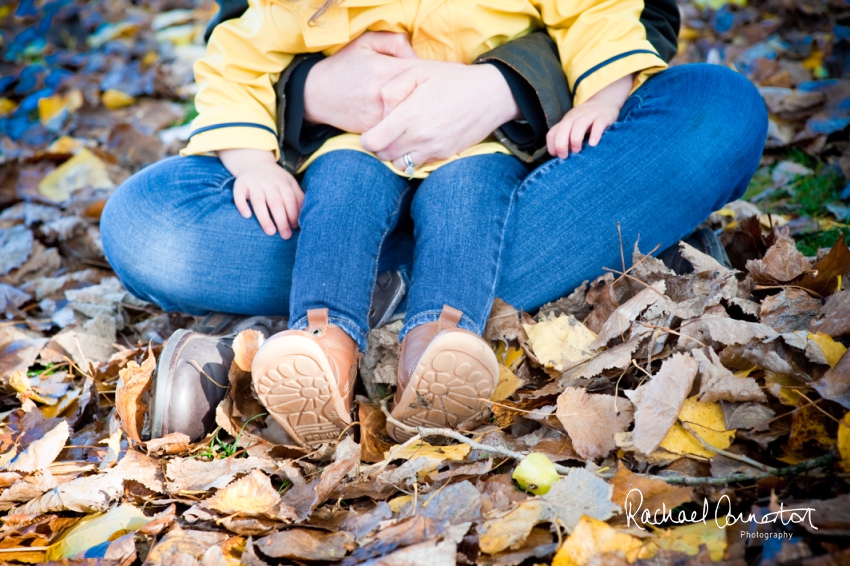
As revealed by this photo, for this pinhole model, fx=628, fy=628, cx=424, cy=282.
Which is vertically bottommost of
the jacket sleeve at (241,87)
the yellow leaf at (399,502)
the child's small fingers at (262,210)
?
the yellow leaf at (399,502)

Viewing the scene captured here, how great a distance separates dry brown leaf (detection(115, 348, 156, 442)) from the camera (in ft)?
4.28

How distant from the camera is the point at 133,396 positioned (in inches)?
52.1

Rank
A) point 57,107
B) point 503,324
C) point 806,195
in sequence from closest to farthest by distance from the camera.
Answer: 1. point 503,324
2. point 806,195
3. point 57,107

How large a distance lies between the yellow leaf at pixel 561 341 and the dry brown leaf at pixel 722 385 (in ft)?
0.81

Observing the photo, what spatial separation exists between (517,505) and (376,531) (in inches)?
8.8

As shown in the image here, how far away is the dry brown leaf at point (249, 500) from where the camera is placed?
3.46 ft

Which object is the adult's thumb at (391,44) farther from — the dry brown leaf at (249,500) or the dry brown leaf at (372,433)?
the dry brown leaf at (249,500)

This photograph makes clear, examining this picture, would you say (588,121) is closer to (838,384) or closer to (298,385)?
(838,384)

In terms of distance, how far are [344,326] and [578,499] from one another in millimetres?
556

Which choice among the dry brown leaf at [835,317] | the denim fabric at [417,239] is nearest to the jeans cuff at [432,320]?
the denim fabric at [417,239]

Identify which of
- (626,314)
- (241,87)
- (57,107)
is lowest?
Answer: (57,107)

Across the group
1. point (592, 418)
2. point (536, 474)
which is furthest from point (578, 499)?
point (592, 418)

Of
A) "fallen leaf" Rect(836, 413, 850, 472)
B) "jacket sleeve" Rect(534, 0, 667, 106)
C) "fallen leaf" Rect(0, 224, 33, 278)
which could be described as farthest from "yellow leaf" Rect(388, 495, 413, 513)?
"fallen leaf" Rect(0, 224, 33, 278)

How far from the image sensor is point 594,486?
3.20 ft
